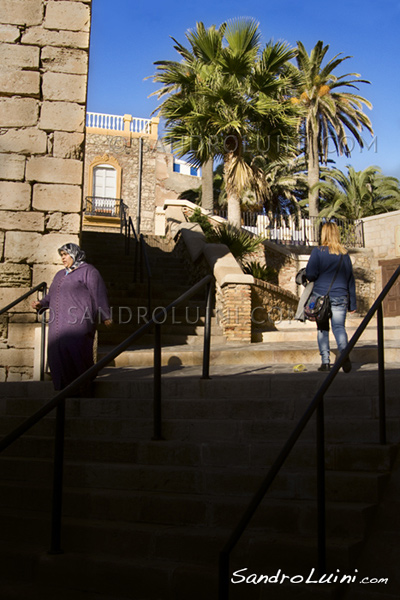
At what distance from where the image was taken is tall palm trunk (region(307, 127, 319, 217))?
86.6 feet

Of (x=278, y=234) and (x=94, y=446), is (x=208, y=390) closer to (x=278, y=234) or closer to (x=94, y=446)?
(x=94, y=446)

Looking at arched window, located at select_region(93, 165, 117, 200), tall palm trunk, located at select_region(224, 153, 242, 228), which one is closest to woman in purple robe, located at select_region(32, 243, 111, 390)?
tall palm trunk, located at select_region(224, 153, 242, 228)

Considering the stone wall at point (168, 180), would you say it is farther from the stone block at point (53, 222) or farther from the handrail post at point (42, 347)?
the handrail post at point (42, 347)

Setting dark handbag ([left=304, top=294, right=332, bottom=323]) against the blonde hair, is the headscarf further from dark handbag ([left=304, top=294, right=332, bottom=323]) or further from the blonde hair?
the blonde hair

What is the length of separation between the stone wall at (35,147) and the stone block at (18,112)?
1cm

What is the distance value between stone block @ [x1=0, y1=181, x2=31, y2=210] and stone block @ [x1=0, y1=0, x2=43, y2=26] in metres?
1.94

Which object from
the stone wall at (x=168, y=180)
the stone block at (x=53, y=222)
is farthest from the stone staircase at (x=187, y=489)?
the stone wall at (x=168, y=180)

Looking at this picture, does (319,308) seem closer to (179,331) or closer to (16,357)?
(16,357)

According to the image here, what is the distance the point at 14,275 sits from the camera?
6.93 m

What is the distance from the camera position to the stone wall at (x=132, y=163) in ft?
103

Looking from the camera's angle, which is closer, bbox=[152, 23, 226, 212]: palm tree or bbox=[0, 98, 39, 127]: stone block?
bbox=[0, 98, 39, 127]: stone block

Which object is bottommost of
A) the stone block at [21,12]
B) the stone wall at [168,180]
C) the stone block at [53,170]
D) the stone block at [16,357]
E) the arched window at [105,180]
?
the stone block at [16,357]

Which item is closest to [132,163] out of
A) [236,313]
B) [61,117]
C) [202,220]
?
[202,220]

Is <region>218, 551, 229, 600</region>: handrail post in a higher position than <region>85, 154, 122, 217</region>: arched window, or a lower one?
lower
